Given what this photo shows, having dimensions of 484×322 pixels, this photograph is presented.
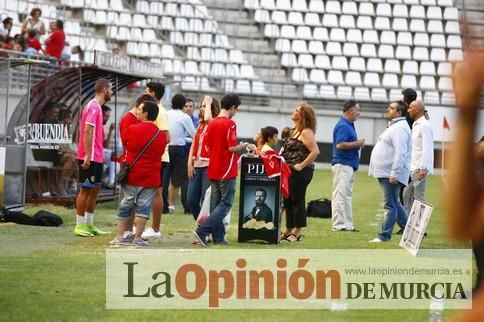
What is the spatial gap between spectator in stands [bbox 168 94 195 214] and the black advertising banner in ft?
13.9

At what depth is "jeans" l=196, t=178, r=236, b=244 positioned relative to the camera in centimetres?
1433

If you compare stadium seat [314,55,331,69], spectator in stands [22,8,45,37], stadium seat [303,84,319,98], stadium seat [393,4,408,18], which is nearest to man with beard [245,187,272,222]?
spectator in stands [22,8,45,37]

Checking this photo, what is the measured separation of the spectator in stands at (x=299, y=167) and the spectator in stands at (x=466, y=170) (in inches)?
472

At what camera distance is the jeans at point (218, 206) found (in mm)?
14328

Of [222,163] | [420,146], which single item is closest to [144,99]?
[222,163]

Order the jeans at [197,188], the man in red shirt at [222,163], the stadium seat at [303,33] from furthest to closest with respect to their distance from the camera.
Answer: the stadium seat at [303,33] → the jeans at [197,188] → the man in red shirt at [222,163]

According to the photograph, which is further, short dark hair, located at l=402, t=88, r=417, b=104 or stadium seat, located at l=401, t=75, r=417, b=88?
stadium seat, located at l=401, t=75, r=417, b=88

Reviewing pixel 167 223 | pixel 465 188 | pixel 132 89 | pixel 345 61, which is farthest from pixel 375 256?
pixel 345 61

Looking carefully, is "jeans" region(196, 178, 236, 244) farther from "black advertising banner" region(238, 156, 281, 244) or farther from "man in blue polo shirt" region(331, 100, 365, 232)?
"man in blue polo shirt" region(331, 100, 365, 232)

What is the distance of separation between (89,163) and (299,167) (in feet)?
8.85

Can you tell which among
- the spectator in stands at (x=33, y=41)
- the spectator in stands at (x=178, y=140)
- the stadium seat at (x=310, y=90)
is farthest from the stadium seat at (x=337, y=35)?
the spectator in stands at (x=178, y=140)

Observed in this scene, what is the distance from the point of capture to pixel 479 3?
10.9 feet

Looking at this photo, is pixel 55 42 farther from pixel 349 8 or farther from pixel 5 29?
pixel 349 8

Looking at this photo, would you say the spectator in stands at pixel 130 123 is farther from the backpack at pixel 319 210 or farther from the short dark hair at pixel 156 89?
the backpack at pixel 319 210
